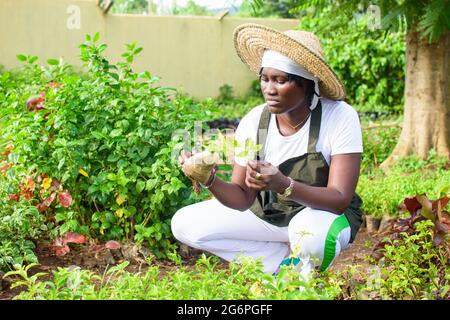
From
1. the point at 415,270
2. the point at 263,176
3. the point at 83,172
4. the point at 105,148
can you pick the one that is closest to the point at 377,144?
the point at 105,148

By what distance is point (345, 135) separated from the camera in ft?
10.3

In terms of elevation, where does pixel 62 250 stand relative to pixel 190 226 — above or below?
below

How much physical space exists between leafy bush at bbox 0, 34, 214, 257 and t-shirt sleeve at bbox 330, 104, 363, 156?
3.26ft

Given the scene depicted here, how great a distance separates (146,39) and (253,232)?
1179 centimetres

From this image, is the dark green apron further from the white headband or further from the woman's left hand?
the woman's left hand

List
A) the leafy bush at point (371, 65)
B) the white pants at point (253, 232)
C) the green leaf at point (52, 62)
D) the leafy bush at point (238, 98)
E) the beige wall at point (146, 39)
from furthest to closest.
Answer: the leafy bush at point (238, 98), the beige wall at point (146, 39), the leafy bush at point (371, 65), the green leaf at point (52, 62), the white pants at point (253, 232)

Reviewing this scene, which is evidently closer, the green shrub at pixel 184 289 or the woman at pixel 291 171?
the green shrub at pixel 184 289

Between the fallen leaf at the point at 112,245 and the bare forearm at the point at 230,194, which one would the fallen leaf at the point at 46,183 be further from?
the bare forearm at the point at 230,194

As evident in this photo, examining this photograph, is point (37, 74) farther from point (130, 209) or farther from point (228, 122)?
point (228, 122)

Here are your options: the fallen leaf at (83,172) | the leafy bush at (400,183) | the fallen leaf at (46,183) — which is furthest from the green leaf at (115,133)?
the leafy bush at (400,183)

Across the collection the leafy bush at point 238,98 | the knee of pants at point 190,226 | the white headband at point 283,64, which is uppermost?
the white headband at point 283,64

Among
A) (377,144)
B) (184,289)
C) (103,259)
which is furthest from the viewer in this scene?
(377,144)

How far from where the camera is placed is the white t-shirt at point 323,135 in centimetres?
315

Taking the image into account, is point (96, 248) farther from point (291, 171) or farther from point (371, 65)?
point (371, 65)
